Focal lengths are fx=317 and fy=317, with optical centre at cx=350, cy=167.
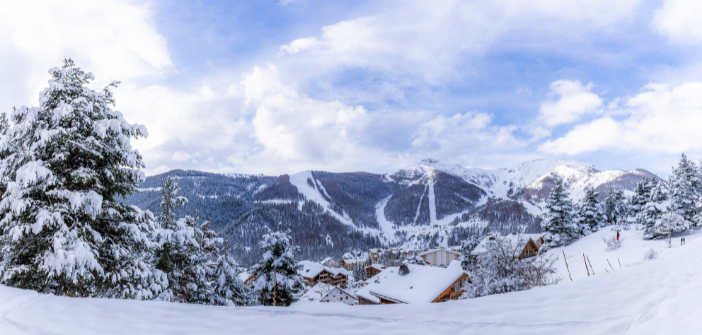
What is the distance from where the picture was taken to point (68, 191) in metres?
8.60

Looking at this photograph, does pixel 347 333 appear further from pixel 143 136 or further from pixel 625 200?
pixel 625 200

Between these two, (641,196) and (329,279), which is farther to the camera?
(329,279)

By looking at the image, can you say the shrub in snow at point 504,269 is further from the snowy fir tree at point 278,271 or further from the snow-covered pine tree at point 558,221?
the snow-covered pine tree at point 558,221

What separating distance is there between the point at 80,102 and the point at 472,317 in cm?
1135

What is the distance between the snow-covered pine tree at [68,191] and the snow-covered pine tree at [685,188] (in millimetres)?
44271

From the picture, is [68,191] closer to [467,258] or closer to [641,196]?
[467,258]

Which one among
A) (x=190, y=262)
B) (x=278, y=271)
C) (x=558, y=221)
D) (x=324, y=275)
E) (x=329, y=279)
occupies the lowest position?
(x=329, y=279)

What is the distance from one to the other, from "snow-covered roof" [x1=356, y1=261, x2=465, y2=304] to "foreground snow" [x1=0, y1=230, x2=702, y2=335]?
2677 centimetres

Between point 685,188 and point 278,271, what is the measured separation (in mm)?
41323

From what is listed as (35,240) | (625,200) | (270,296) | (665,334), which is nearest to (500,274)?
(270,296)

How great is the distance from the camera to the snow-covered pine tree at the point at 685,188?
3209 centimetres

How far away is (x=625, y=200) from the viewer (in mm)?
55469

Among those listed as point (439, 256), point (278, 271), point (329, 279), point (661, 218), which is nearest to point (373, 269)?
point (329, 279)

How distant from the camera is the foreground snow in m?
4.69
